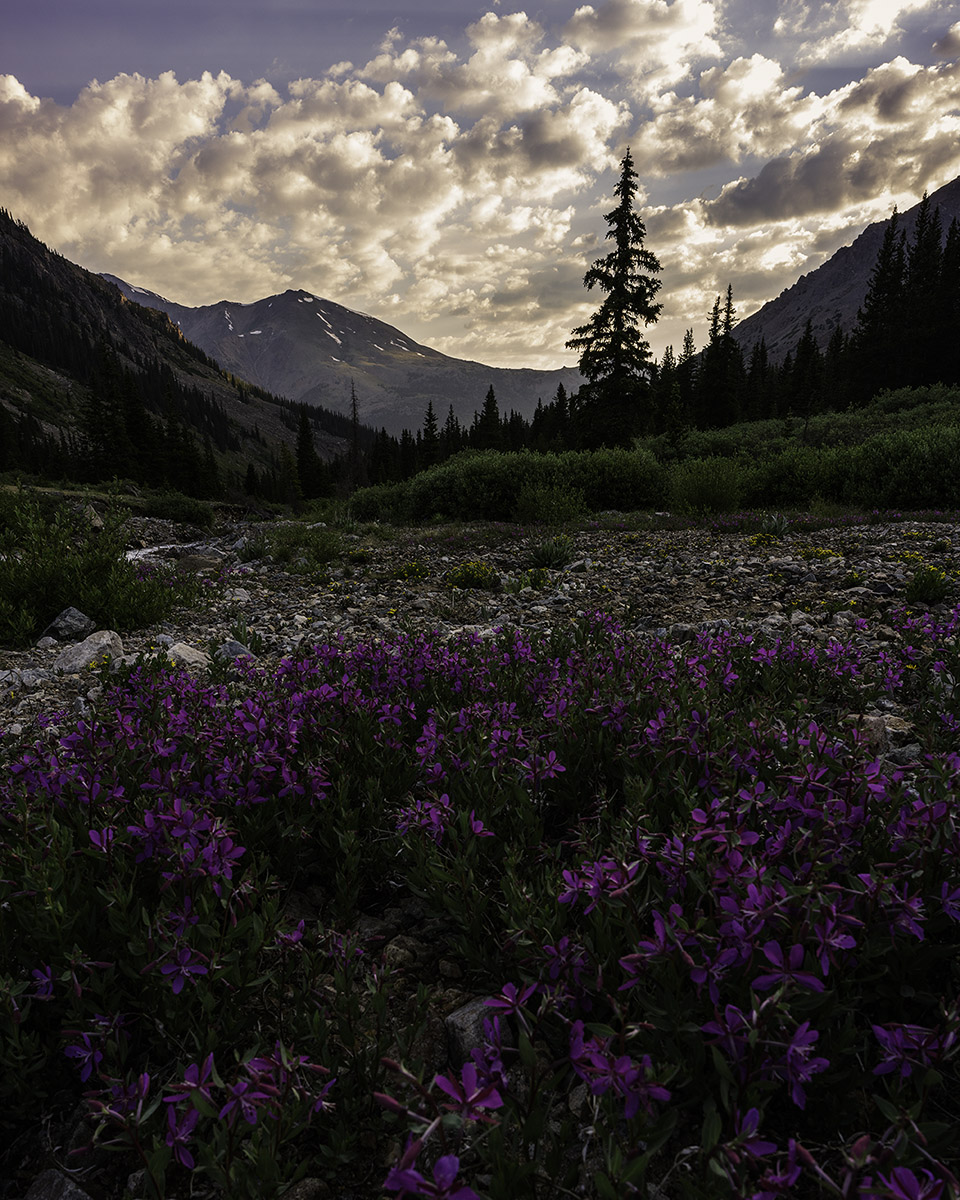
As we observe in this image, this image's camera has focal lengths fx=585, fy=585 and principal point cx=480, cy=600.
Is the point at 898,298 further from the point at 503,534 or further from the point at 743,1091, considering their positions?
the point at 743,1091

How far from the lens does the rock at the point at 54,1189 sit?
1.55 meters

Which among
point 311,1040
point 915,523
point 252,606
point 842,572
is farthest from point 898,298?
point 311,1040

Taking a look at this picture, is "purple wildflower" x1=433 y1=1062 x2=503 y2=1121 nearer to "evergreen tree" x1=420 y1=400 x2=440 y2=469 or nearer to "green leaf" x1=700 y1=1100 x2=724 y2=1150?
"green leaf" x1=700 y1=1100 x2=724 y2=1150

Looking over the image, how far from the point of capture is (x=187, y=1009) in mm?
1837

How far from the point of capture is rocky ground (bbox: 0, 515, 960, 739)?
20.3 ft

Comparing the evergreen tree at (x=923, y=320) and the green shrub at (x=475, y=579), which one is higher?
the evergreen tree at (x=923, y=320)

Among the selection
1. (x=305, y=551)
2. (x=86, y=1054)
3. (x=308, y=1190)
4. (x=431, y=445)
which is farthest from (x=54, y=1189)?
(x=431, y=445)

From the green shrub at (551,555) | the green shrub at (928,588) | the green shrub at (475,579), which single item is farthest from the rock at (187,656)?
the green shrub at (928,588)

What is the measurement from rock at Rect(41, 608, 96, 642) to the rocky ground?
3 centimetres

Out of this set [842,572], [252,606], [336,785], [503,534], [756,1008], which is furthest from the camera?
[503,534]

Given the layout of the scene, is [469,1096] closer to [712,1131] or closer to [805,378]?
[712,1131]

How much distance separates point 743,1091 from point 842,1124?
0.38 m

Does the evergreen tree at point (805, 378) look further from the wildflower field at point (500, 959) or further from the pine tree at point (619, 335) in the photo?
the wildflower field at point (500, 959)

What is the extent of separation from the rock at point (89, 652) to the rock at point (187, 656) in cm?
56
